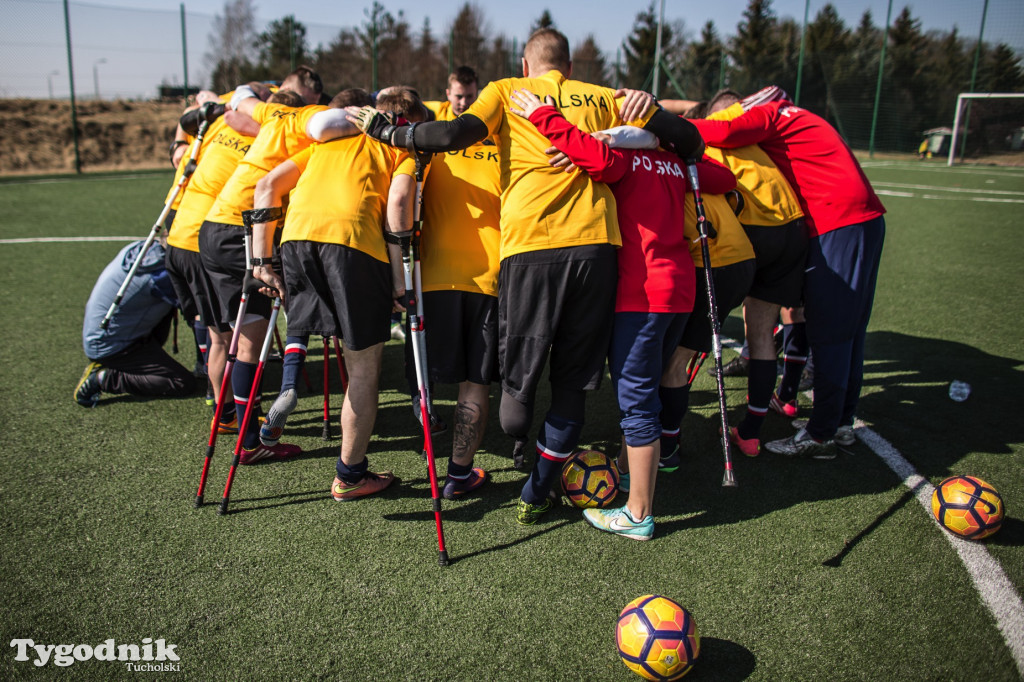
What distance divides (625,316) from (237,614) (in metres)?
2.24

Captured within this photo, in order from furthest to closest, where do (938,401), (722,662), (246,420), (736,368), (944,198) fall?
1. (944,198)
2. (736,368)
3. (938,401)
4. (246,420)
5. (722,662)

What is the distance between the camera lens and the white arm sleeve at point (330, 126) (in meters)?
A: 3.53

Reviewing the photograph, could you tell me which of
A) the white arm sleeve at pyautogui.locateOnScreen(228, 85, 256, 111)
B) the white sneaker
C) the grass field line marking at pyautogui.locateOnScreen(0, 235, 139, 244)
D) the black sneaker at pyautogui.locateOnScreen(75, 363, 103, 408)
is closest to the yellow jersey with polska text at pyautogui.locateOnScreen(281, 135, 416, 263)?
the white arm sleeve at pyautogui.locateOnScreen(228, 85, 256, 111)

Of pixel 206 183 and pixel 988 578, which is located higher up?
pixel 206 183

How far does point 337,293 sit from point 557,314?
1179 mm

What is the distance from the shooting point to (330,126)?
11.6 ft

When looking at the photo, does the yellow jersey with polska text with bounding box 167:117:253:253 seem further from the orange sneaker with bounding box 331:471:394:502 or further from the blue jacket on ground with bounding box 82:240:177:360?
the orange sneaker with bounding box 331:471:394:502

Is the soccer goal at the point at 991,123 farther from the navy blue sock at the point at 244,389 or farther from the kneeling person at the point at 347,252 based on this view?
the navy blue sock at the point at 244,389

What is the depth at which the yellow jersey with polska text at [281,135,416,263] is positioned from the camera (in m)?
3.42

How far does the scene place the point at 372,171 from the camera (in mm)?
3568

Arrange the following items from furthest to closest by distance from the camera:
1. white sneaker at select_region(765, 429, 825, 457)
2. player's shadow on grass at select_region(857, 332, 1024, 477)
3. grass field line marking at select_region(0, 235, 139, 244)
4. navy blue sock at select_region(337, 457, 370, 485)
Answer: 1. grass field line marking at select_region(0, 235, 139, 244)
2. player's shadow on grass at select_region(857, 332, 1024, 477)
3. white sneaker at select_region(765, 429, 825, 457)
4. navy blue sock at select_region(337, 457, 370, 485)

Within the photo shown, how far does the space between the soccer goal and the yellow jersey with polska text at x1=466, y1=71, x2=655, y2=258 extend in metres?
26.5

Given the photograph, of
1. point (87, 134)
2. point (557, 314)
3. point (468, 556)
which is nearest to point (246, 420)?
point (468, 556)

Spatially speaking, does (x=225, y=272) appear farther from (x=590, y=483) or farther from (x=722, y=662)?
(x=722, y=662)
